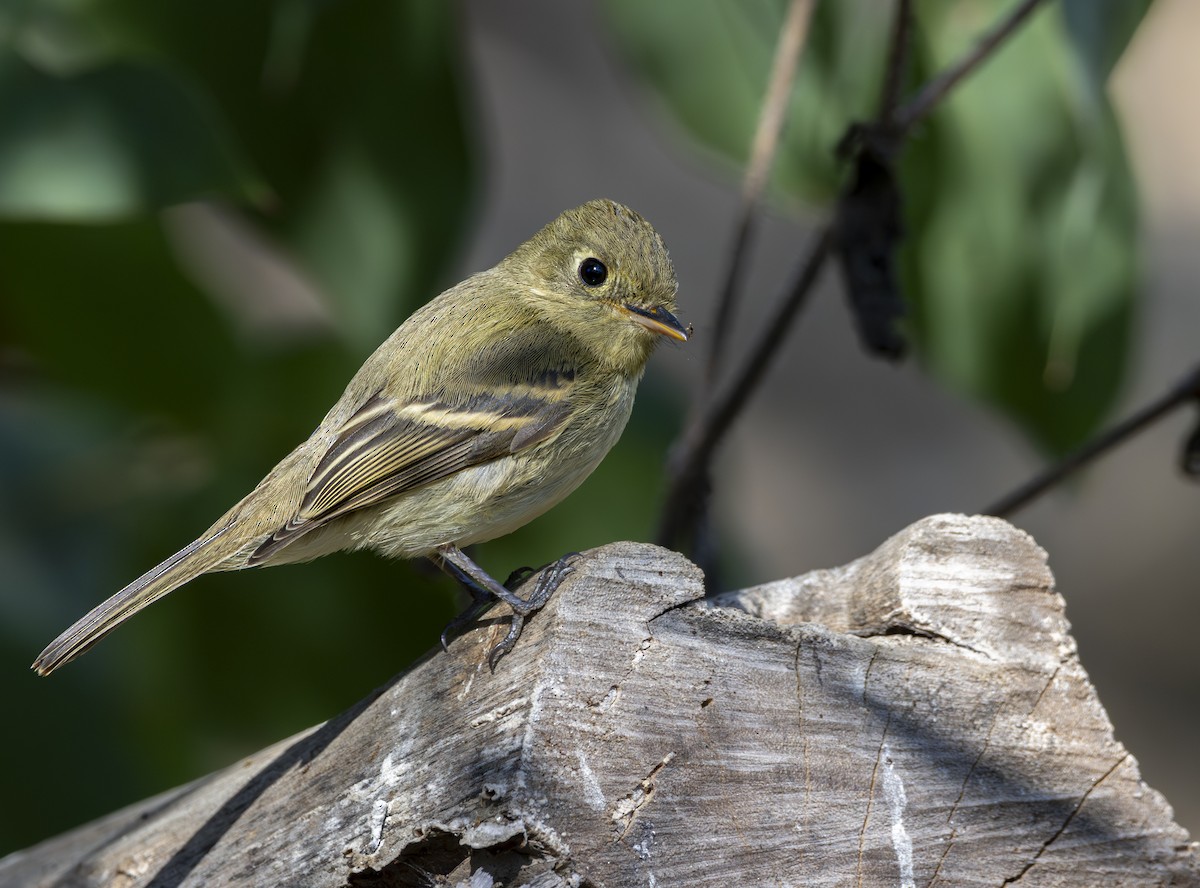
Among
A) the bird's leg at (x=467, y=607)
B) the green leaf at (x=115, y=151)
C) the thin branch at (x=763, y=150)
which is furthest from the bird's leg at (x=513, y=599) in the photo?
the thin branch at (x=763, y=150)

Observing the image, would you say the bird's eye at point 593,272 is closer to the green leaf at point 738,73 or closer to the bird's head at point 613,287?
the bird's head at point 613,287

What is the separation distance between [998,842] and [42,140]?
7.96 ft

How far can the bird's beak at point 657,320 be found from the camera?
307cm

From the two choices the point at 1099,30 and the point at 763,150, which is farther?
the point at 763,150

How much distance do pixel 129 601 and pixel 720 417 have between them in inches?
59.0

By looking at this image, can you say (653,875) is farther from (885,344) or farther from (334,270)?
(334,270)

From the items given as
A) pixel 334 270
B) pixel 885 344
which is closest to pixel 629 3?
pixel 334 270

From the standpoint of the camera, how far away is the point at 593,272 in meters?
3.26

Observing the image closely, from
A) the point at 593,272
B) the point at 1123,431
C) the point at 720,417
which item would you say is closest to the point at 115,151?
the point at 593,272

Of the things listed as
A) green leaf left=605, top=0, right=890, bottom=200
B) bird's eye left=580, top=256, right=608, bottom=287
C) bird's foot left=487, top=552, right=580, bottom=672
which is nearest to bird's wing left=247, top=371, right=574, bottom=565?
bird's eye left=580, top=256, right=608, bottom=287

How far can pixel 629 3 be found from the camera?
3.74 meters

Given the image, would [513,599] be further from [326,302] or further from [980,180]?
[980,180]

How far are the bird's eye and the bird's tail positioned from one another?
1026mm

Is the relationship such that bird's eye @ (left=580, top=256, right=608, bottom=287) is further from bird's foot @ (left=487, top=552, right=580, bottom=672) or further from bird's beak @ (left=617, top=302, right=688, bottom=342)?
bird's foot @ (left=487, top=552, right=580, bottom=672)
